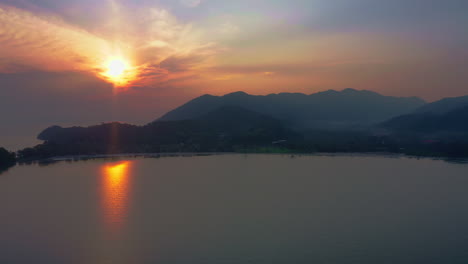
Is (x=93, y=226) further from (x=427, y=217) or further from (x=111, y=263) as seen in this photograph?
(x=427, y=217)

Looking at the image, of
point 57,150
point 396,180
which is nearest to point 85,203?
point 396,180

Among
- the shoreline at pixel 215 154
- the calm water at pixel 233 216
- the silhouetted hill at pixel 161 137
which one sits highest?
the silhouetted hill at pixel 161 137

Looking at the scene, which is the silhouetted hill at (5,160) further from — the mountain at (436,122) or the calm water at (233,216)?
the mountain at (436,122)

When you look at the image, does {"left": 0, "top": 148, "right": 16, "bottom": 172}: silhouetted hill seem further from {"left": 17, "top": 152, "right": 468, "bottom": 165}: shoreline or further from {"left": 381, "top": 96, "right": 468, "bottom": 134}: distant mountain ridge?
{"left": 381, "top": 96, "right": 468, "bottom": 134}: distant mountain ridge

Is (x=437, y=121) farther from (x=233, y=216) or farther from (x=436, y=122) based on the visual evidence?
(x=233, y=216)

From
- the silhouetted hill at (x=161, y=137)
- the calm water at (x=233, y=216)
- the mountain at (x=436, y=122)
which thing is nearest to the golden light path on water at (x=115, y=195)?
the calm water at (x=233, y=216)
